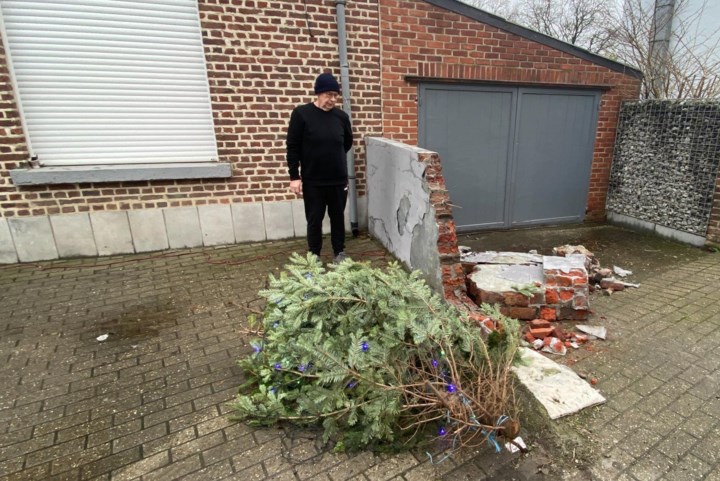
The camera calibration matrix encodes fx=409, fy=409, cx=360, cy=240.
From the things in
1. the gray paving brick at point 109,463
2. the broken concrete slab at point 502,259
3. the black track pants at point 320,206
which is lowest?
the gray paving brick at point 109,463

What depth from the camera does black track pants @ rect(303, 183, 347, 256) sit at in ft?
13.8

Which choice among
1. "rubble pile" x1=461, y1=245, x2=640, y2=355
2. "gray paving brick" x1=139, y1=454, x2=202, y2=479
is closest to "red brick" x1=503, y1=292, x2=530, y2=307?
"rubble pile" x1=461, y1=245, x2=640, y2=355

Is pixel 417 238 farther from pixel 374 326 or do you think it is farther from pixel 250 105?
pixel 250 105

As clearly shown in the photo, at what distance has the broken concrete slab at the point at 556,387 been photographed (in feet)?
7.94

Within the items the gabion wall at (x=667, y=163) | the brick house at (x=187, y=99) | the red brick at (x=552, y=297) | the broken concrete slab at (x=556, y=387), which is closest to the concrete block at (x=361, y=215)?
the brick house at (x=187, y=99)

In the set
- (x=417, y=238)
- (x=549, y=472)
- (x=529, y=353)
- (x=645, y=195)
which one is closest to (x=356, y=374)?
(x=549, y=472)

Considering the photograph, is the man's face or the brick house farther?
the brick house

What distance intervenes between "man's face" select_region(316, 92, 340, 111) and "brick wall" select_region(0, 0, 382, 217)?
1.30 meters

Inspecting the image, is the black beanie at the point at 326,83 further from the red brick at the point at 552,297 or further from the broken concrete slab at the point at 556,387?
the broken concrete slab at the point at 556,387

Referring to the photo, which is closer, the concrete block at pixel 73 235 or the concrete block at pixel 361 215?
the concrete block at pixel 73 235

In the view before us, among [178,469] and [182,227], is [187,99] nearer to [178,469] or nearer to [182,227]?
[182,227]

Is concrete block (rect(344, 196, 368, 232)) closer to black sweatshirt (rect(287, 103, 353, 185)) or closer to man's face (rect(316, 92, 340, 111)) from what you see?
black sweatshirt (rect(287, 103, 353, 185))

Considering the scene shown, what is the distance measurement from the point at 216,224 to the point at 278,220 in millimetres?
784

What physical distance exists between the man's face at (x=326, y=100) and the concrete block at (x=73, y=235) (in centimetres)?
307
